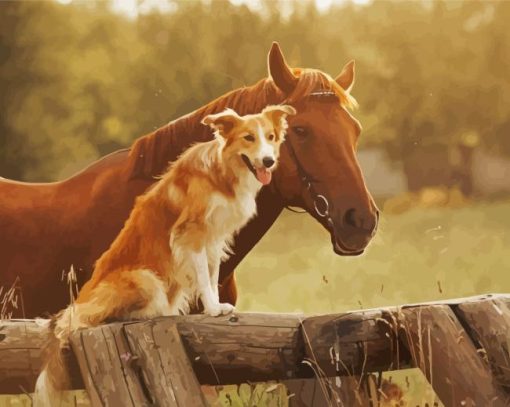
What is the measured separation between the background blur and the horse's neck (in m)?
0.08

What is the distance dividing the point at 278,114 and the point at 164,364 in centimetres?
116

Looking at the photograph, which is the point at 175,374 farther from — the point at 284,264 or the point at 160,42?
the point at 160,42

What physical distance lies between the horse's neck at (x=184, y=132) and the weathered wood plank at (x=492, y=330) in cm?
123

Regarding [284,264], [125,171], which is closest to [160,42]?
[125,171]

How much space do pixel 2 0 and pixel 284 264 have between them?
1.67 meters

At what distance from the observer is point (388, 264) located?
12.4ft

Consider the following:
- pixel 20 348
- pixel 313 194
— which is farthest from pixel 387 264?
pixel 20 348

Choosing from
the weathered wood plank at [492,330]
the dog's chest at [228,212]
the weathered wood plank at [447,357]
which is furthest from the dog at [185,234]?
the weathered wood plank at [492,330]

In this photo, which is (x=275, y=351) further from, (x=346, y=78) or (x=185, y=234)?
(x=346, y=78)

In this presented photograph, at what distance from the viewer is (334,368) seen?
9.57 ft

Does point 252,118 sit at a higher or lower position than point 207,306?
higher

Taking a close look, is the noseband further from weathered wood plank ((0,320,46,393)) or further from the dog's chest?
weathered wood plank ((0,320,46,393))

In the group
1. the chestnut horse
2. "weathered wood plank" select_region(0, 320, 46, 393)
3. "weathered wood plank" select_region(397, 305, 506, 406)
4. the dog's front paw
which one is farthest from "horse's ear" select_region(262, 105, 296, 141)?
"weathered wood plank" select_region(0, 320, 46, 393)

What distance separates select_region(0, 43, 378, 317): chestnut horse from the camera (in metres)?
3.60
